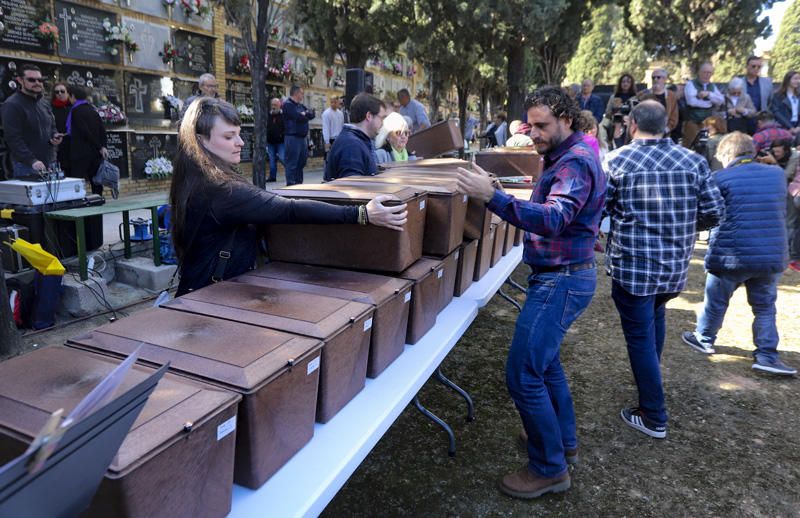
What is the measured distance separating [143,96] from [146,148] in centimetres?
98

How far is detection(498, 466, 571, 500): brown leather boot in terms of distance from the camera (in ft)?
8.38

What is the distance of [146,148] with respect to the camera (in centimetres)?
1050

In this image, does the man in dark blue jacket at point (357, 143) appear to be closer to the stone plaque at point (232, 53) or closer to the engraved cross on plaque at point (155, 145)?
the engraved cross on plaque at point (155, 145)

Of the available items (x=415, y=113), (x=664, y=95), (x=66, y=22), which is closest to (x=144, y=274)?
(x=415, y=113)

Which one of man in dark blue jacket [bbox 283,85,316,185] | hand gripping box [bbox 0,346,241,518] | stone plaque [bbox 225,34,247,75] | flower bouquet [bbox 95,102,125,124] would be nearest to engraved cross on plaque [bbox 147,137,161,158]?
flower bouquet [bbox 95,102,125,124]

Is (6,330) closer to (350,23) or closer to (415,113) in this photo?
(415,113)

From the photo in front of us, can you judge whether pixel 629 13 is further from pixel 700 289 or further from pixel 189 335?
pixel 189 335

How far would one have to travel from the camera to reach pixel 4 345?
3.81m

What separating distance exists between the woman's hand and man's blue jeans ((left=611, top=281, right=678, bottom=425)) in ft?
4.94

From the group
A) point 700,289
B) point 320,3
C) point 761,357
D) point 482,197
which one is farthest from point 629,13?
point 482,197

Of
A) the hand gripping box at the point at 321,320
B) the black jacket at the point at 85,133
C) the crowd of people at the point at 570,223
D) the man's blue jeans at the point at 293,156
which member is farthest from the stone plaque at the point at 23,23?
the hand gripping box at the point at 321,320

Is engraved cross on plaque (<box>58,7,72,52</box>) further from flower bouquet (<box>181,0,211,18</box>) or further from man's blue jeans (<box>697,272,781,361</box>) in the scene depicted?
man's blue jeans (<box>697,272,781,361</box>)

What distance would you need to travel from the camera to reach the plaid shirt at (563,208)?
7.00ft

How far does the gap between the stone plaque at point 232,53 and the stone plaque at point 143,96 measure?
2.26m
